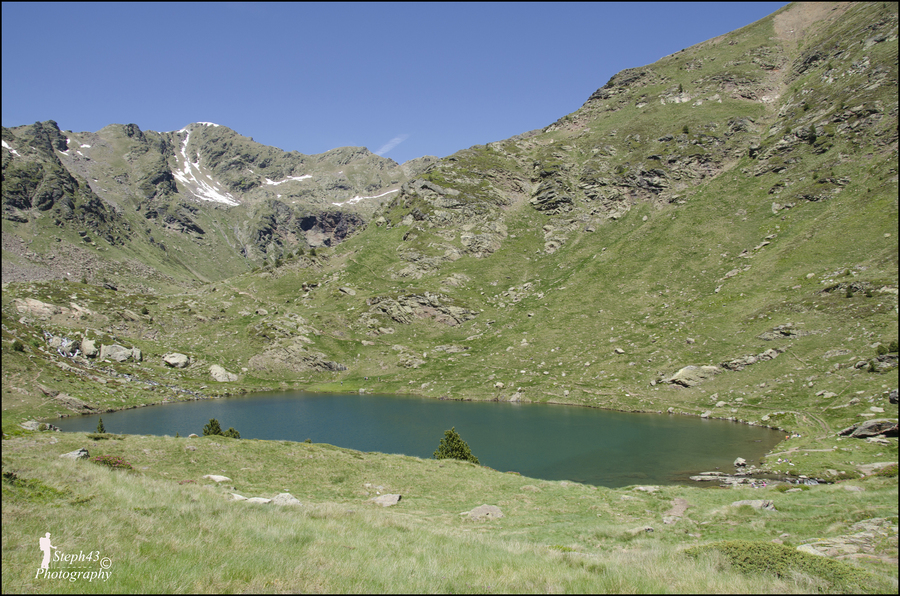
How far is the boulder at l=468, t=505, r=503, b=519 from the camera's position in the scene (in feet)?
79.6

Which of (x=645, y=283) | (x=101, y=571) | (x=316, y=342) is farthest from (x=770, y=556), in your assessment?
(x=316, y=342)

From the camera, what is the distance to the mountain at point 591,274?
70.3 meters

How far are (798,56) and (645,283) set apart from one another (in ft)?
389

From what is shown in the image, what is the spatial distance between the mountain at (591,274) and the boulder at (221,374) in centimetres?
220

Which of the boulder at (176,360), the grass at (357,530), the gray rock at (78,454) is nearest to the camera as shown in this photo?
the grass at (357,530)

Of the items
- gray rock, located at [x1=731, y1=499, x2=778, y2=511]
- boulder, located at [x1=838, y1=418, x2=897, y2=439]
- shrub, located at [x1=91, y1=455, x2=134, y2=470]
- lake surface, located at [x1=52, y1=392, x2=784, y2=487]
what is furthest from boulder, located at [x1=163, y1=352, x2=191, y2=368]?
boulder, located at [x1=838, y1=418, x2=897, y2=439]

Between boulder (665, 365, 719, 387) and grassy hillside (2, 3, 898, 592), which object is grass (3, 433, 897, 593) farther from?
boulder (665, 365, 719, 387)

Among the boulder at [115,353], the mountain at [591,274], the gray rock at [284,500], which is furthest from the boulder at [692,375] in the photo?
the boulder at [115,353]

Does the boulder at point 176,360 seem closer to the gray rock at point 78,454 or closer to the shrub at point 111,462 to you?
the gray rock at point 78,454

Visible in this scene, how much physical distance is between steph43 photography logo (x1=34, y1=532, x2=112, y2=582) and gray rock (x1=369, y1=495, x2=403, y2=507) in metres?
18.5

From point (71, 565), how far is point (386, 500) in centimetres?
1990

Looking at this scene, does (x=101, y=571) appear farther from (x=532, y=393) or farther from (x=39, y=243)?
(x=39, y=243)

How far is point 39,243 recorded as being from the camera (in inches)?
7303

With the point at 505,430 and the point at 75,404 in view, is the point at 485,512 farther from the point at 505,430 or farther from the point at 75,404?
the point at 75,404
